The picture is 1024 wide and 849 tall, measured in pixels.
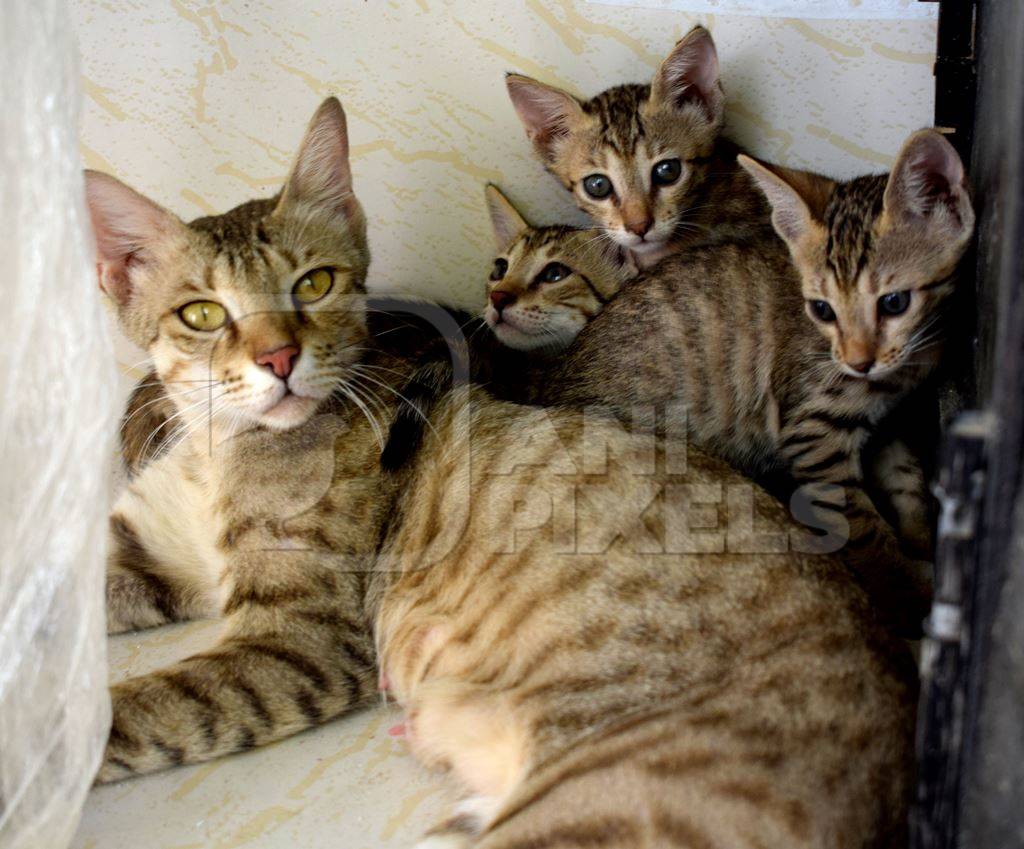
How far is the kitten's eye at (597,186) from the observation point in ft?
10.6

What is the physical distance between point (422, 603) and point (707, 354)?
109 centimetres

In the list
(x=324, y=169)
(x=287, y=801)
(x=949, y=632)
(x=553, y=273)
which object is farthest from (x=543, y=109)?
(x=949, y=632)

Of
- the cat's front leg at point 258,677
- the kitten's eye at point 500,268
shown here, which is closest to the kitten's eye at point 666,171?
the kitten's eye at point 500,268

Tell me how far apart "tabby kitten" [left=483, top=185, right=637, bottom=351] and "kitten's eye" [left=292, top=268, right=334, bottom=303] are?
71cm

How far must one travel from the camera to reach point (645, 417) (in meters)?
2.92

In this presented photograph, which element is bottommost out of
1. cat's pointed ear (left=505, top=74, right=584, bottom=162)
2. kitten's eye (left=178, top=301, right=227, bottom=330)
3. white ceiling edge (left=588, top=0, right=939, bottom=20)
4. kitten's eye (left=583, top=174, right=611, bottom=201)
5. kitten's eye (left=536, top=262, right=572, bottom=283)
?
kitten's eye (left=536, top=262, right=572, bottom=283)

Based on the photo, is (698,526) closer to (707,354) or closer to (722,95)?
(707,354)

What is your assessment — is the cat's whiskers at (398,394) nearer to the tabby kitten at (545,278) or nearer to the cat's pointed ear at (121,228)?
the cat's pointed ear at (121,228)

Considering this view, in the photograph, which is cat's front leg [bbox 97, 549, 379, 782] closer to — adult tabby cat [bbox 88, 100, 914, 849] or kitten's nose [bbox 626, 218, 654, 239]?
adult tabby cat [bbox 88, 100, 914, 849]

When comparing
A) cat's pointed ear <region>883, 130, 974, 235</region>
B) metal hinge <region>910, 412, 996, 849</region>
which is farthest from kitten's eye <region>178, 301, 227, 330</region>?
metal hinge <region>910, 412, 996, 849</region>

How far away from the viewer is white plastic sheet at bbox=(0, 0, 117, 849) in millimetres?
1859

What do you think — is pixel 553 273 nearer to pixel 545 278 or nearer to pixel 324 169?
pixel 545 278

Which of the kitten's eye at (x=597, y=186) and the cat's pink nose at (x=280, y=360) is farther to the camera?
the kitten's eye at (x=597, y=186)

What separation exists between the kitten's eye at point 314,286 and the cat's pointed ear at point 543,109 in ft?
2.58
